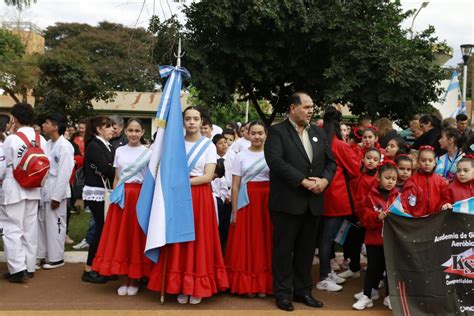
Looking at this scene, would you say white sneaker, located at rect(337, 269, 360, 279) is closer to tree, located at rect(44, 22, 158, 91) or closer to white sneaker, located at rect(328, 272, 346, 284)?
white sneaker, located at rect(328, 272, 346, 284)

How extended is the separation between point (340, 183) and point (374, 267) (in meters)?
1.05

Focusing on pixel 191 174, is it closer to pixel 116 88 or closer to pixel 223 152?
pixel 223 152

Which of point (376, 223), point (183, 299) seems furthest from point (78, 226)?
point (376, 223)

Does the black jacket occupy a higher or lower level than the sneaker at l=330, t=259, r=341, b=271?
higher

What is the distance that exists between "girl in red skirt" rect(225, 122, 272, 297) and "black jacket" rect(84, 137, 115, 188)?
1469 millimetres

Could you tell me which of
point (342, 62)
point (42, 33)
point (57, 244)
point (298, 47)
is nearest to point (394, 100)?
point (342, 62)

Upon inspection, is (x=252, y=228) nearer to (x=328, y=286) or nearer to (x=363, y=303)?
(x=328, y=286)

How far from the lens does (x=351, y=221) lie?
6.00 metres

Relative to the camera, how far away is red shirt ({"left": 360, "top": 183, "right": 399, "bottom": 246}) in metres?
5.00

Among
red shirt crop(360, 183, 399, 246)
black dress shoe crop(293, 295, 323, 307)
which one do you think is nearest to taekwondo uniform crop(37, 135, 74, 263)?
black dress shoe crop(293, 295, 323, 307)

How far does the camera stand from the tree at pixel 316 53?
8.06m

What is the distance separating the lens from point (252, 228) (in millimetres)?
5285

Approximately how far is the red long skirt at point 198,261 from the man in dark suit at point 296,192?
60 centimetres

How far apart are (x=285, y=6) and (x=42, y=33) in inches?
1781
